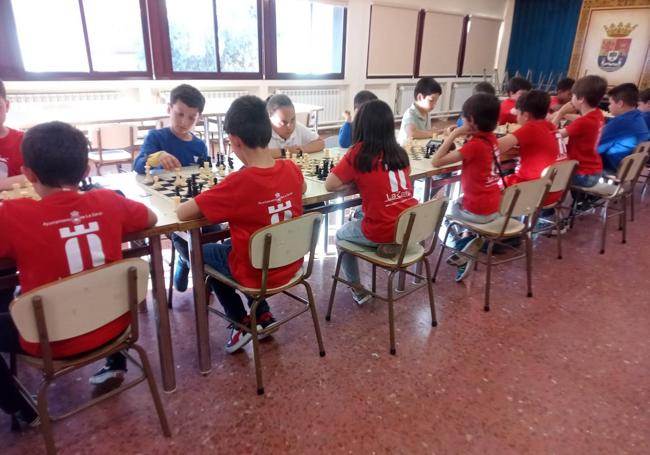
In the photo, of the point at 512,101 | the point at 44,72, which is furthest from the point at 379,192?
the point at 44,72

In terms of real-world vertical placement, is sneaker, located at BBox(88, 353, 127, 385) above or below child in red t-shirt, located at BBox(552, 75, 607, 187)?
below

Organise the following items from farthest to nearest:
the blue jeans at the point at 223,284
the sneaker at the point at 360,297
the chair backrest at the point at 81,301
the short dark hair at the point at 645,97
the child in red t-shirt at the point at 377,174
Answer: the short dark hair at the point at 645,97 < the sneaker at the point at 360,297 < the child in red t-shirt at the point at 377,174 < the blue jeans at the point at 223,284 < the chair backrest at the point at 81,301

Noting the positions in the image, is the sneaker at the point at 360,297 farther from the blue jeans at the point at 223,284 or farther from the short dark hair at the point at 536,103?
A: the short dark hair at the point at 536,103

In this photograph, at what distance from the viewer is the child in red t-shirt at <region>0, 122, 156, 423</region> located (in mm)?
1317

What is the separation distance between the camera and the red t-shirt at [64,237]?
1.31m

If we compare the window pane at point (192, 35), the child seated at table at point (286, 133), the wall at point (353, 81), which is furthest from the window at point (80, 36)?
the child seated at table at point (286, 133)

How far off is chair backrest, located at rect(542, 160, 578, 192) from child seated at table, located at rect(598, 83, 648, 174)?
1.41 meters

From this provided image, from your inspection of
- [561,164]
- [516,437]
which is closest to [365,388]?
[516,437]

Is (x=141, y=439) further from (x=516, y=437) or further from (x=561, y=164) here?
(x=561, y=164)

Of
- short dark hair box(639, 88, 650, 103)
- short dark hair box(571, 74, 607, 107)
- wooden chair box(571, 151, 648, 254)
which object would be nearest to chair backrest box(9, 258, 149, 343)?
wooden chair box(571, 151, 648, 254)

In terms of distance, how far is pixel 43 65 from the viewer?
19.4 feet

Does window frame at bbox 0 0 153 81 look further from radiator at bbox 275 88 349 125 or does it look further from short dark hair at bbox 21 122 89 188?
short dark hair at bbox 21 122 89 188

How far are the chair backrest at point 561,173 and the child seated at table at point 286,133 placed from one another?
5.09 feet

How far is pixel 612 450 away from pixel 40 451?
224cm
